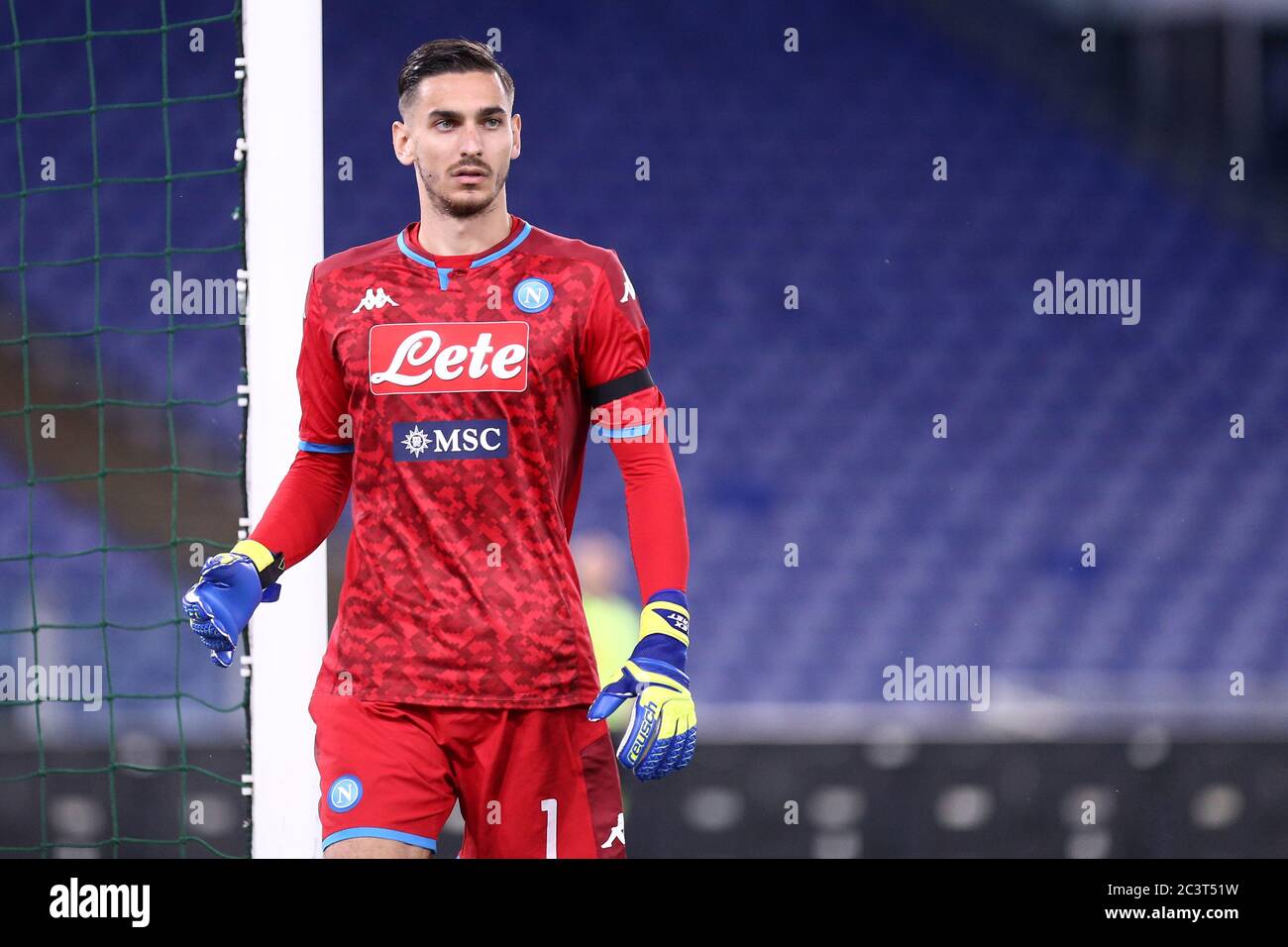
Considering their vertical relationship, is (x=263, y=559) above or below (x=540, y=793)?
above

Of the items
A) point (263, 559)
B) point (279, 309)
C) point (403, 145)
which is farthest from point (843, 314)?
point (263, 559)

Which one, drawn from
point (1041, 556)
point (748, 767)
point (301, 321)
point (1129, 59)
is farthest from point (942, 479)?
point (301, 321)

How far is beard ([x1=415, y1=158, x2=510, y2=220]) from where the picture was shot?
7.89 feet

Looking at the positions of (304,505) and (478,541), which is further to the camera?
(304,505)

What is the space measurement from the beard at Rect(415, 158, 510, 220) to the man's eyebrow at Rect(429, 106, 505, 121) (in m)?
0.08

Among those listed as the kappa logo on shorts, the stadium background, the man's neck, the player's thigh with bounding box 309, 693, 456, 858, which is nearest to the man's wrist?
the player's thigh with bounding box 309, 693, 456, 858

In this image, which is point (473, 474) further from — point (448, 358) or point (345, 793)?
point (345, 793)

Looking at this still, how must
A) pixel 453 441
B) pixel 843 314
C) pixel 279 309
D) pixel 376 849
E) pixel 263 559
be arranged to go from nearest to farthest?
pixel 376 849 < pixel 453 441 < pixel 263 559 < pixel 279 309 < pixel 843 314

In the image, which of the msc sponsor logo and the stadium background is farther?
the stadium background

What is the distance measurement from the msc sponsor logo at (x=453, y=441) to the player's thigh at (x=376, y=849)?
1.83ft

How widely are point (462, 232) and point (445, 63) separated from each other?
10.1 inches

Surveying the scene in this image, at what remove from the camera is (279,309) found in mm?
2875

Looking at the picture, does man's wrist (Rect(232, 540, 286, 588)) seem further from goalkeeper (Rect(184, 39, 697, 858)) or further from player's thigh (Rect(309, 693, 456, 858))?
player's thigh (Rect(309, 693, 456, 858))

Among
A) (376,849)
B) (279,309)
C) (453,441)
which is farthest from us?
(279,309)
